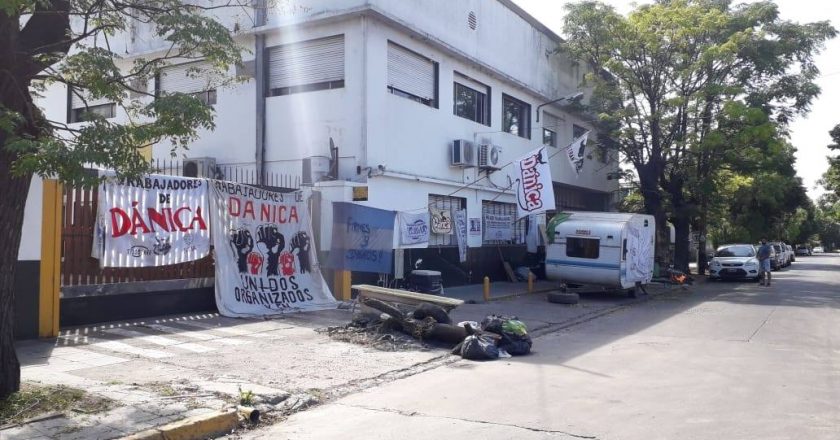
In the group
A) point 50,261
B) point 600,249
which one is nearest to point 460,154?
point 600,249

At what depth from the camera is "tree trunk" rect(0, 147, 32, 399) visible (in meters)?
6.12

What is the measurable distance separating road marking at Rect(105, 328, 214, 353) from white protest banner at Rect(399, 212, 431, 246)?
781cm

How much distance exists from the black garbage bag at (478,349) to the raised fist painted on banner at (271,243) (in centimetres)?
550

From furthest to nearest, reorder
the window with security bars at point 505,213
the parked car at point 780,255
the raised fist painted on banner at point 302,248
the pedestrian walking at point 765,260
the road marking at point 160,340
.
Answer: the parked car at point 780,255 < the pedestrian walking at point 765,260 < the window with security bars at point 505,213 < the raised fist painted on banner at point 302,248 < the road marking at point 160,340

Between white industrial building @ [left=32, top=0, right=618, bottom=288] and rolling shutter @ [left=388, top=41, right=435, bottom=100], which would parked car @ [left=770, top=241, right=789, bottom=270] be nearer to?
white industrial building @ [left=32, top=0, right=618, bottom=288]

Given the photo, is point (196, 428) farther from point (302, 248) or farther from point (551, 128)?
point (551, 128)

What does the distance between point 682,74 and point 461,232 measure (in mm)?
11374

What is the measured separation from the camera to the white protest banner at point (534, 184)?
19594mm

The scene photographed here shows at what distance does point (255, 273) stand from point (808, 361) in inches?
388

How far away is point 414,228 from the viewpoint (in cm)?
1784

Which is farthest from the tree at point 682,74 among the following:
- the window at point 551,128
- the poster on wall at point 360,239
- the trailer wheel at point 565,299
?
the poster on wall at point 360,239

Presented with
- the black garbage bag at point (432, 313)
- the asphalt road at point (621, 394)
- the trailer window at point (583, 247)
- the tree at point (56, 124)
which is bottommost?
the asphalt road at point (621, 394)

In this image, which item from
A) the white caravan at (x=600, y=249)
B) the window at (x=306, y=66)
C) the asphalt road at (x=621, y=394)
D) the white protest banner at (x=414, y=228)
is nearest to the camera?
the asphalt road at (x=621, y=394)

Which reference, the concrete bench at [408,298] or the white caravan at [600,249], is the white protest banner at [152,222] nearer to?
the concrete bench at [408,298]
